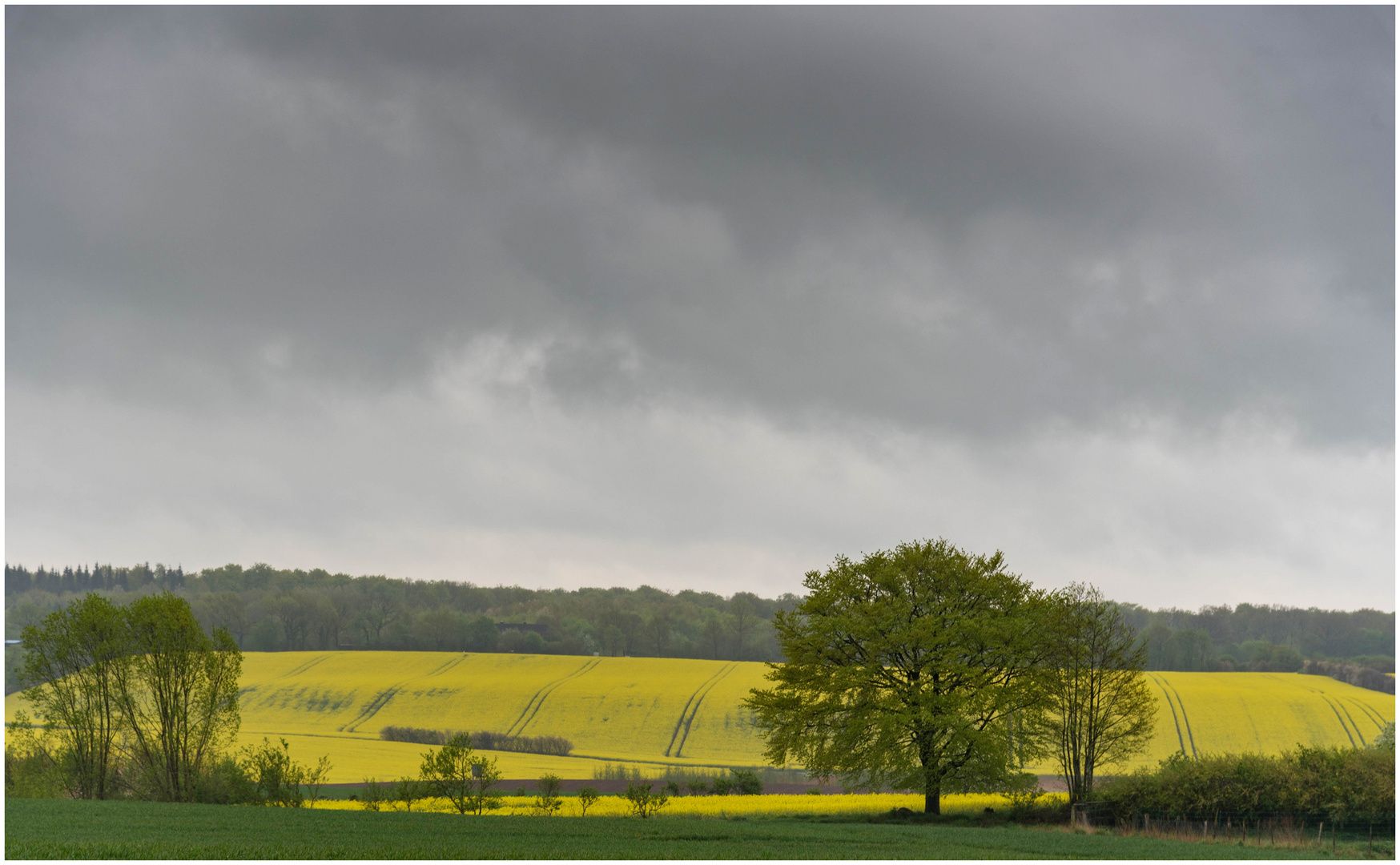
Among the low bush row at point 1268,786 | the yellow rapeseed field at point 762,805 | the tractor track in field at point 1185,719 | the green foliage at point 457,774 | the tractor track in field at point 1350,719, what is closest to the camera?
the low bush row at point 1268,786

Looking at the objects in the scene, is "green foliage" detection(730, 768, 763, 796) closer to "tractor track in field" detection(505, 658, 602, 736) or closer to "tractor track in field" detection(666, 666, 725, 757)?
"tractor track in field" detection(666, 666, 725, 757)

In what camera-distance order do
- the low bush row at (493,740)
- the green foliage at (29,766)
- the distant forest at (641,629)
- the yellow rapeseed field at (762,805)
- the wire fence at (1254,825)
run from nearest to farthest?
the wire fence at (1254,825)
the yellow rapeseed field at (762,805)
the green foliage at (29,766)
the low bush row at (493,740)
the distant forest at (641,629)

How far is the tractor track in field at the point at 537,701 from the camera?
94619mm

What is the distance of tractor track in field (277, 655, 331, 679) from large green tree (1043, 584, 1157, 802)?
101 m

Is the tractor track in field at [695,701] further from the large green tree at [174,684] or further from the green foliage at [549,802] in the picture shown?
the large green tree at [174,684]

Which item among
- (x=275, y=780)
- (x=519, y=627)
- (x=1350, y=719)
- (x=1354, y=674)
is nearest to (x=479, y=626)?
(x=519, y=627)

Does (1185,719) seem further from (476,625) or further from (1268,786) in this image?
(476,625)

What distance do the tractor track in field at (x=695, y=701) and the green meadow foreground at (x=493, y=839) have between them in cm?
5395

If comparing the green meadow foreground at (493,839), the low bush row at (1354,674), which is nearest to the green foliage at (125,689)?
the green meadow foreground at (493,839)

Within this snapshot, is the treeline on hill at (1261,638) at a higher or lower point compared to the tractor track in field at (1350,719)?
higher

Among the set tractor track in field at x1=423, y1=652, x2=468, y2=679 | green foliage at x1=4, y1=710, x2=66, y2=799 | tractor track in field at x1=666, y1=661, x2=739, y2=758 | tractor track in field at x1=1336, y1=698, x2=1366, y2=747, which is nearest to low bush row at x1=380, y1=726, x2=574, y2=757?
tractor track in field at x1=666, y1=661, x2=739, y2=758

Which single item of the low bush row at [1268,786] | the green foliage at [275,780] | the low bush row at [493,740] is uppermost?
the low bush row at [1268,786]

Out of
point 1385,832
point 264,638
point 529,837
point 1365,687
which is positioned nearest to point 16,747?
point 529,837

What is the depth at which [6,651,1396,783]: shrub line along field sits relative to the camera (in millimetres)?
81250
